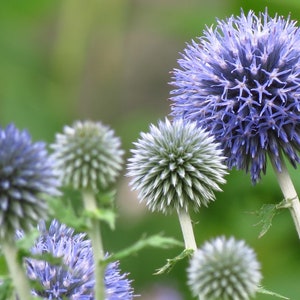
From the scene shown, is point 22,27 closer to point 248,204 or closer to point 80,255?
point 248,204

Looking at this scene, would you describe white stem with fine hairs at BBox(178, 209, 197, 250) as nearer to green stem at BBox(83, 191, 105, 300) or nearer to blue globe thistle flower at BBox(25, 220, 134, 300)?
blue globe thistle flower at BBox(25, 220, 134, 300)

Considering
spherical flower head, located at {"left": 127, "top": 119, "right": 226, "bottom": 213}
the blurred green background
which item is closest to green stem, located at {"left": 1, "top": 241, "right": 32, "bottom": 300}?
spherical flower head, located at {"left": 127, "top": 119, "right": 226, "bottom": 213}

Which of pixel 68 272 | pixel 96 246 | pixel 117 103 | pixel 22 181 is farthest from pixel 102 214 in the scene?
pixel 117 103

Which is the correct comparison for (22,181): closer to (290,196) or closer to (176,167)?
(176,167)

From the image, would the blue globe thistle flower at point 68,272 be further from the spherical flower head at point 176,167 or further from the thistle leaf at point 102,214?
the thistle leaf at point 102,214

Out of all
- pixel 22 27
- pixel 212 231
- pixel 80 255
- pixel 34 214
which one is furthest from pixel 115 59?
pixel 34 214

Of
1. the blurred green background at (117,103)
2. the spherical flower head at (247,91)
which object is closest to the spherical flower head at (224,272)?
the spherical flower head at (247,91)
